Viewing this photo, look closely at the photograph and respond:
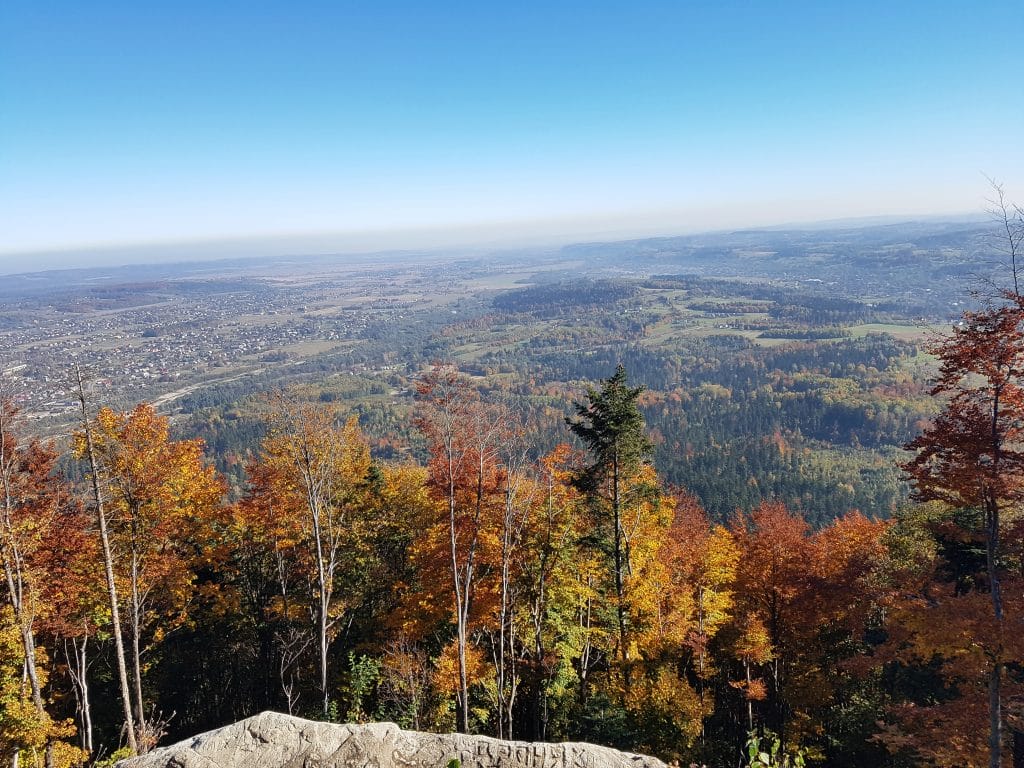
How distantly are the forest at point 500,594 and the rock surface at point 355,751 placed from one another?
21.2 feet

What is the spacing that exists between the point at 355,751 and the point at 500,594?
9008 millimetres

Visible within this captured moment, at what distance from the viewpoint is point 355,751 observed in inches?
308

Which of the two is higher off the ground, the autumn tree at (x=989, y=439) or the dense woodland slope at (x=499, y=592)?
the autumn tree at (x=989, y=439)

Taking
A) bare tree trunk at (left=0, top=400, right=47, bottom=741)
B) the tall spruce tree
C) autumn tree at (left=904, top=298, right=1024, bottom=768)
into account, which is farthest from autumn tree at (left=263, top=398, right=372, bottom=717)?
autumn tree at (left=904, top=298, right=1024, bottom=768)

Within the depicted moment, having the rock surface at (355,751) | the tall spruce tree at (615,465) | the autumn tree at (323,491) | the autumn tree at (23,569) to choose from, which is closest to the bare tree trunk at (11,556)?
the autumn tree at (23,569)

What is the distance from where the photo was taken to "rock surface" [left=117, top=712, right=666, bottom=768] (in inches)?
302

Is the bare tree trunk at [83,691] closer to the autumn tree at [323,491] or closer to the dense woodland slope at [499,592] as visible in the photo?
the dense woodland slope at [499,592]

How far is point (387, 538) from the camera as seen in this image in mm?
21875

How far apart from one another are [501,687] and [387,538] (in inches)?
360

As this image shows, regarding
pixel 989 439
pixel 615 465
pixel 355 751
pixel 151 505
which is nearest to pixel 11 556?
pixel 151 505

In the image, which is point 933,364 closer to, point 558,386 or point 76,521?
point 558,386

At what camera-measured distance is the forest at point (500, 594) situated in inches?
498

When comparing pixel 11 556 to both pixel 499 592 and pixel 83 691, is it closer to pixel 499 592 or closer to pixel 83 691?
pixel 83 691

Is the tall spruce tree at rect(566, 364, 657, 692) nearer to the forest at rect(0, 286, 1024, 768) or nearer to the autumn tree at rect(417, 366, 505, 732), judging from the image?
the forest at rect(0, 286, 1024, 768)
